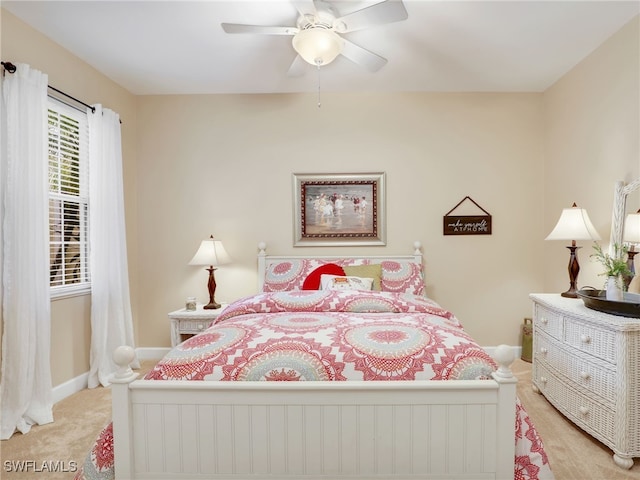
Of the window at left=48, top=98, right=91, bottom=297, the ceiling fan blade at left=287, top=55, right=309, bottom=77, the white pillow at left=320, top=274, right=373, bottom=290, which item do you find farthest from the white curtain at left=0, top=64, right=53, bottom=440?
the white pillow at left=320, top=274, right=373, bottom=290

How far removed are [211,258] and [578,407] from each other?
9.43 feet

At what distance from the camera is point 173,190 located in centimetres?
374

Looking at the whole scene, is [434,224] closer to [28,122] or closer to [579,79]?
[579,79]

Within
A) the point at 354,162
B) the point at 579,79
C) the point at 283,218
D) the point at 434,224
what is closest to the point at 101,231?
the point at 283,218

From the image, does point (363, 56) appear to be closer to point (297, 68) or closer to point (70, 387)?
point (297, 68)

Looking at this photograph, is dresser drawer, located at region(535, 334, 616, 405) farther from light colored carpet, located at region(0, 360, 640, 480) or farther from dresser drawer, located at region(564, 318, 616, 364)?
light colored carpet, located at region(0, 360, 640, 480)

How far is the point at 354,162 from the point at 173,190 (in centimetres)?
181

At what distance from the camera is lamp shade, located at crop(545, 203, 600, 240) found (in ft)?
8.57

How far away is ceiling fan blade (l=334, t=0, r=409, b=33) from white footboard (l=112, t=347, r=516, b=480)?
1682 mm

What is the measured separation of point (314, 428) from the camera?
4.93 feet

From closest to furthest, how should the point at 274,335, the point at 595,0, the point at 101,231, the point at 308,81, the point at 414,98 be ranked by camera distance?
the point at 274,335 → the point at 595,0 → the point at 101,231 → the point at 308,81 → the point at 414,98


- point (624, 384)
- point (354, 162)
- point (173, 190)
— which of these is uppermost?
point (354, 162)

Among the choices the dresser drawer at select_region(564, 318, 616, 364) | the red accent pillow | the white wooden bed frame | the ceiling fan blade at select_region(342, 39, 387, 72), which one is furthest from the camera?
the red accent pillow

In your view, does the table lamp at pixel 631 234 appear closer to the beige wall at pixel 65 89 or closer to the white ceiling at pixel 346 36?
the white ceiling at pixel 346 36
